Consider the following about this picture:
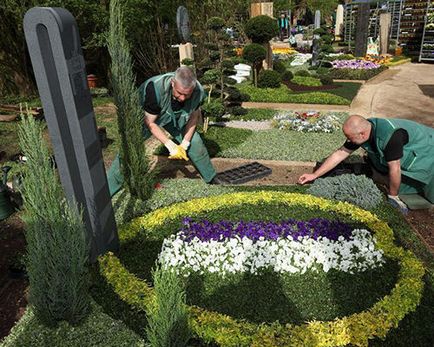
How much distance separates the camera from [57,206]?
10.7 feet

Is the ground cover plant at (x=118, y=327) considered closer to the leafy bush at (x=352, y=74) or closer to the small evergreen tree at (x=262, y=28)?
the small evergreen tree at (x=262, y=28)

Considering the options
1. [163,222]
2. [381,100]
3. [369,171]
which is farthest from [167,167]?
[381,100]

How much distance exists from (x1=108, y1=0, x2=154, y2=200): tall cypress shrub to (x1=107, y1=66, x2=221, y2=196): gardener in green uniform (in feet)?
1.01

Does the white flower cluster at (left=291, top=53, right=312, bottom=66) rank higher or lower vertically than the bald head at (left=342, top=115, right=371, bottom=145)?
lower

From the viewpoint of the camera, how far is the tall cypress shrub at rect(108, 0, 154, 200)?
474 cm

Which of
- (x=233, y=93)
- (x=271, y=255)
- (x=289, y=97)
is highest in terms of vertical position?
(x=233, y=93)

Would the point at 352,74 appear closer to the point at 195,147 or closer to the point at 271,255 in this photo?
the point at 195,147

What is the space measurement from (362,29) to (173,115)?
18470 mm

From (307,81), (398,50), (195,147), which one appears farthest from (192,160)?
(398,50)

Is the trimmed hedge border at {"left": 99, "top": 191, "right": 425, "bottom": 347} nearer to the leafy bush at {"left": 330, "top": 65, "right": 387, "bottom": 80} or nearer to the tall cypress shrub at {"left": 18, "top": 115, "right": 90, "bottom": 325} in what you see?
the tall cypress shrub at {"left": 18, "top": 115, "right": 90, "bottom": 325}

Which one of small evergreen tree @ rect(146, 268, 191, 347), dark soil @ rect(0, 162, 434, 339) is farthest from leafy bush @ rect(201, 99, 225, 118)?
small evergreen tree @ rect(146, 268, 191, 347)

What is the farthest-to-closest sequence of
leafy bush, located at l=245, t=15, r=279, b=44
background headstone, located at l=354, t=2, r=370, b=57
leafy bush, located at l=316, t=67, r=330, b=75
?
background headstone, located at l=354, t=2, r=370, b=57, leafy bush, located at l=316, t=67, r=330, b=75, leafy bush, located at l=245, t=15, r=279, b=44

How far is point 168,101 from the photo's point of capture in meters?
6.03

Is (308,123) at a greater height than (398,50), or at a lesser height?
greater
